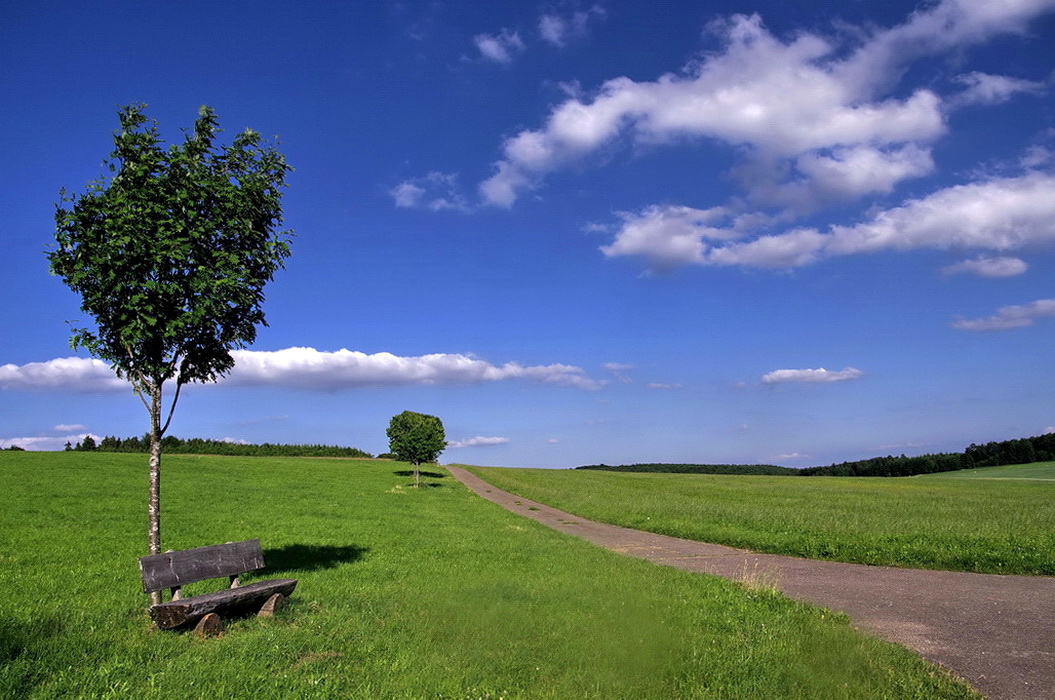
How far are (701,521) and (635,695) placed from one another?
1976 cm

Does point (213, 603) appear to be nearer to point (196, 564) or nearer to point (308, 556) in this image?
point (196, 564)

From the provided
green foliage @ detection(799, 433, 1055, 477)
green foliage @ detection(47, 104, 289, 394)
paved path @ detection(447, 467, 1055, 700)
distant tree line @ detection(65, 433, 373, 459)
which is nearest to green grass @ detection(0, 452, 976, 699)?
paved path @ detection(447, 467, 1055, 700)

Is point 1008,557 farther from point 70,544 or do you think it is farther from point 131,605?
point 70,544

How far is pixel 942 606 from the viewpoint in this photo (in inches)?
424

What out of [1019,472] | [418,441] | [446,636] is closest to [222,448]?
[418,441]

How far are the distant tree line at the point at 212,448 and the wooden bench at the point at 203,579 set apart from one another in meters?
71.6

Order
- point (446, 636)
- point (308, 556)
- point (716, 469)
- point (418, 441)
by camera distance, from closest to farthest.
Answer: point (446, 636), point (308, 556), point (418, 441), point (716, 469)

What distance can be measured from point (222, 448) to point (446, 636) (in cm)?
9225

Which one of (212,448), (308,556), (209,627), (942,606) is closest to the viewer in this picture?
(209,627)

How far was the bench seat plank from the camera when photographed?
7.86 meters

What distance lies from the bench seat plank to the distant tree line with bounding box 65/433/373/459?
72419 millimetres

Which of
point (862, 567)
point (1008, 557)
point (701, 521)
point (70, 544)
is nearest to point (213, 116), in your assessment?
point (70, 544)

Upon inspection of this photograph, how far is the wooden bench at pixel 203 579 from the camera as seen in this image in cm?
793

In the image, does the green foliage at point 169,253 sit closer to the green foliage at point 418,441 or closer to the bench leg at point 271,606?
the bench leg at point 271,606
